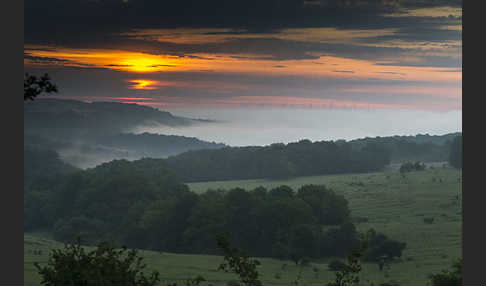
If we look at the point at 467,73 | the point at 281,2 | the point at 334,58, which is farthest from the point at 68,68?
the point at 467,73

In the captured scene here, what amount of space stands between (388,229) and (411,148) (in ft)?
192

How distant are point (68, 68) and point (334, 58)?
176ft

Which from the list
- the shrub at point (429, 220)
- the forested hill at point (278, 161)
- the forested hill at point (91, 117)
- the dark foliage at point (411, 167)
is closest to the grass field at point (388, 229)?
the shrub at point (429, 220)

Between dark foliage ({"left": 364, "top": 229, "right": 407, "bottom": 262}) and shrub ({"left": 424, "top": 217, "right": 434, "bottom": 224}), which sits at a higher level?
shrub ({"left": 424, "top": 217, "right": 434, "bottom": 224})

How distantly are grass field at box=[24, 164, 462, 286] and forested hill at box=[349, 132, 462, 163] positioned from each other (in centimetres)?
1541

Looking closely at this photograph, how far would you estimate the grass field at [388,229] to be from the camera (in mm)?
56062

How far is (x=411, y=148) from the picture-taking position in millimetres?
130375

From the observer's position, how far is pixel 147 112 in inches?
5714

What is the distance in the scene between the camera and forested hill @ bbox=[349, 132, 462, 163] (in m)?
126

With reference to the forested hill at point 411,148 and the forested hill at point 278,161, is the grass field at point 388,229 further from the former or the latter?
the forested hill at point 411,148

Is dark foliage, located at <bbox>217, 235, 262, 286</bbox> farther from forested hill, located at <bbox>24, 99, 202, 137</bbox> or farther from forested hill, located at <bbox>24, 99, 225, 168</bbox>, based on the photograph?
forested hill, located at <bbox>24, 99, 202, 137</bbox>

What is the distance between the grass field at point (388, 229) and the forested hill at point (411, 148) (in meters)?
15.4

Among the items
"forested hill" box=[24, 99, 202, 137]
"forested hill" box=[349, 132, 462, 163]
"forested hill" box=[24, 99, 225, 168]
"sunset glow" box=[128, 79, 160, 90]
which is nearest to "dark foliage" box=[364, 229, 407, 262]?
"sunset glow" box=[128, 79, 160, 90]

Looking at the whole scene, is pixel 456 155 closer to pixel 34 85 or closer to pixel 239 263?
pixel 239 263
